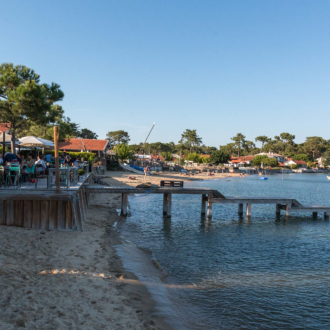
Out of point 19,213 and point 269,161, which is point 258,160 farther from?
point 19,213

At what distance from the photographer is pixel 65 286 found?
25.3 feet

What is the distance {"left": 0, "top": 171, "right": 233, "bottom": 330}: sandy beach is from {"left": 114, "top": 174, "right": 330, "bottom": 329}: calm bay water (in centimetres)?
98

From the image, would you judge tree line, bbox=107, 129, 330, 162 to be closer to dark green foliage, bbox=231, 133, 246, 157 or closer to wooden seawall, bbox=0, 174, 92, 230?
dark green foliage, bbox=231, 133, 246, 157

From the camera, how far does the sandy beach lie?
6.11 m

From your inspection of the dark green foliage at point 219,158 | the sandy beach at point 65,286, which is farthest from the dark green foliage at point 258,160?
the sandy beach at point 65,286

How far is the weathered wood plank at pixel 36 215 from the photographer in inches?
480

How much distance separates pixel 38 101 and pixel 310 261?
66.4 ft

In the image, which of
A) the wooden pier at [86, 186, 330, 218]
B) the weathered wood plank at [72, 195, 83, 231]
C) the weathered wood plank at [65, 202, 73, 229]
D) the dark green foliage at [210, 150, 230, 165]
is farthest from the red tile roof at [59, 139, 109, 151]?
the dark green foliage at [210, 150, 230, 165]

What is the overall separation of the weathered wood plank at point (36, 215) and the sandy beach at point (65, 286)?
459 millimetres

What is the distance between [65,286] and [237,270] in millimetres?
7103

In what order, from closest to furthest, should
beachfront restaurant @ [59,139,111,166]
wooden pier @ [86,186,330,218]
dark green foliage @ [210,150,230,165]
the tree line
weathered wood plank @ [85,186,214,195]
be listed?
weathered wood plank @ [85,186,214,195]
wooden pier @ [86,186,330,218]
beachfront restaurant @ [59,139,111,166]
dark green foliage @ [210,150,230,165]
the tree line

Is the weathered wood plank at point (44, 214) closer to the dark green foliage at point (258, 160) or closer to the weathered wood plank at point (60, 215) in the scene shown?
the weathered wood plank at point (60, 215)

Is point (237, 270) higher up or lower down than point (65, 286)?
lower down

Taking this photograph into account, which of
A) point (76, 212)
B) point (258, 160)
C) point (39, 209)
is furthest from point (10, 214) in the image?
point (258, 160)
